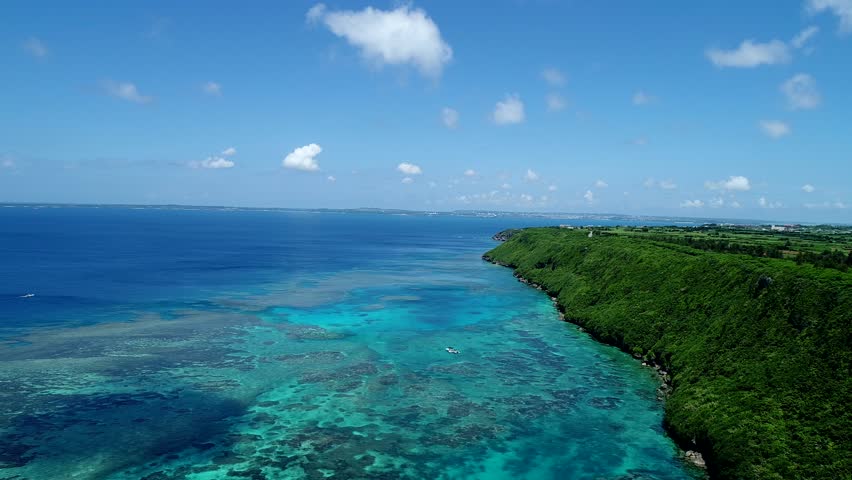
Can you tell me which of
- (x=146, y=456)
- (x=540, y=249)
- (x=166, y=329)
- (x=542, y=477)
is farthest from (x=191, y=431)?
(x=540, y=249)

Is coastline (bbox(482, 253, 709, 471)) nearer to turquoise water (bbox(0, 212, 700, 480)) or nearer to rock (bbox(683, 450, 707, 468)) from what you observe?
rock (bbox(683, 450, 707, 468))

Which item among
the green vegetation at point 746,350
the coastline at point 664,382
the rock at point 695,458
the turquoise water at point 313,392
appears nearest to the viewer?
the green vegetation at point 746,350

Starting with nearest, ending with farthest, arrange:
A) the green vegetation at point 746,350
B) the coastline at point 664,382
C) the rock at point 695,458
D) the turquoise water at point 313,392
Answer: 1. the green vegetation at point 746,350
2. the turquoise water at point 313,392
3. the rock at point 695,458
4. the coastline at point 664,382

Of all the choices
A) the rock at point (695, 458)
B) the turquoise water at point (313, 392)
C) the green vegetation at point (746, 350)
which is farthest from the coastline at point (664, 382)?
the turquoise water at point (313, 392)

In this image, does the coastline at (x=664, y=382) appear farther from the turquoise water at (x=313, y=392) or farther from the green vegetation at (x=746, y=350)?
the turquoise water at (x=313, y=392)

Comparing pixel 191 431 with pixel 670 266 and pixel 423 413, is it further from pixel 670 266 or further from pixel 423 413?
pixel 670 266

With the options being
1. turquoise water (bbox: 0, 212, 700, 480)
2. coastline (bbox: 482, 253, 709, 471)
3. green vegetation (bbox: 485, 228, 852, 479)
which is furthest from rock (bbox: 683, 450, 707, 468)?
turquoise water (bbox: 0, 212, 700, 480)

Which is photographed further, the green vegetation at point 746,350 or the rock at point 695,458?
the rock at point 695,458
